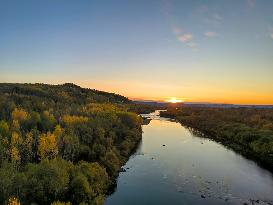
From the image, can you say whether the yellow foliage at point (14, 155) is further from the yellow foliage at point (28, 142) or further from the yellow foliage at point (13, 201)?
the yellow foliage at point (13, 201)

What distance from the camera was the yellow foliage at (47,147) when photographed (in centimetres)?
5412

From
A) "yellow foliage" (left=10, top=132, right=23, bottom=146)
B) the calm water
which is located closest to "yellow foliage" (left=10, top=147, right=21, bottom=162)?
"yellow foliage" (left=10, top=132, right=23, bottom=146)

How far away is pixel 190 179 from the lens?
53875 millimetres

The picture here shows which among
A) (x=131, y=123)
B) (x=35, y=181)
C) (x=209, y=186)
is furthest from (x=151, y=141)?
(x=35, y=181)

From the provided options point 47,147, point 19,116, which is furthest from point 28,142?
point 19,116

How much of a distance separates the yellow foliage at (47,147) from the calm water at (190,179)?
37.1 ft

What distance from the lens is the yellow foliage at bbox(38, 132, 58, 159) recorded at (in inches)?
2131

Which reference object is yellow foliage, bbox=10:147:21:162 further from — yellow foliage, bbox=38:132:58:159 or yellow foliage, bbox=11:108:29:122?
yellow foliage, bbox=11:108:29:122

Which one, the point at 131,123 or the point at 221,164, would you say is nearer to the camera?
the point at 221,164

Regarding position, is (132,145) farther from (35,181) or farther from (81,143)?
(35,181)

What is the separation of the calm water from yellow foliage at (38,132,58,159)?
11.3 metres

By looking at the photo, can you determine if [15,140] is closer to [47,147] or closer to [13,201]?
[47,147]

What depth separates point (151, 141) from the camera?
316ft

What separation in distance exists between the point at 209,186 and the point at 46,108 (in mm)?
73974
